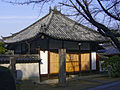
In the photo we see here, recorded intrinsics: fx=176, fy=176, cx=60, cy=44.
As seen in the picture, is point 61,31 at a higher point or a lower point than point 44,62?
higher

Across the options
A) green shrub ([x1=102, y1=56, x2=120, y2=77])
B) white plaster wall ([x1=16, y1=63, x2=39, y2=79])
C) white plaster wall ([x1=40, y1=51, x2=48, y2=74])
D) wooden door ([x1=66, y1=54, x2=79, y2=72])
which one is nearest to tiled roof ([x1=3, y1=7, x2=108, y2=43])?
white plaster wall ([x1=40, y1=51, x2=48, y2=74])

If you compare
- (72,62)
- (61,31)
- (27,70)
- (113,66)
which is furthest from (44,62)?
(113,66)

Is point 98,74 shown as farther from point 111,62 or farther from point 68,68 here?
point 68,68

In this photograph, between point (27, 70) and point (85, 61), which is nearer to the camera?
point (27, 70)

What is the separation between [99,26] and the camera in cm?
536

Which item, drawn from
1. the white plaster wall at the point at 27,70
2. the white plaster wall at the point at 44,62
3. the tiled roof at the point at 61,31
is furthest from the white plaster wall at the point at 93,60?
the white plaster wall at the point at 27,70

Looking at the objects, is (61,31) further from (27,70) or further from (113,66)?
(113,66)

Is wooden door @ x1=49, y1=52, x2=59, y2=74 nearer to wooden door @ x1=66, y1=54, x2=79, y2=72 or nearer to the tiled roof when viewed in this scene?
wooden door @ x1=66, y1=54, x2=79, y2=72

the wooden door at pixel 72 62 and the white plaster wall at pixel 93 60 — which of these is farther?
the white plaster wall at pixel 93 60

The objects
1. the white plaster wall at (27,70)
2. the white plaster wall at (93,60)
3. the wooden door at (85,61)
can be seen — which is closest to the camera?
the white plaster wall at (27,70)

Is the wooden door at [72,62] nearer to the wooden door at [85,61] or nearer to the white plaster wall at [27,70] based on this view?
the wooden door at [85,61]

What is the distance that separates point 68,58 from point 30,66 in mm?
3871

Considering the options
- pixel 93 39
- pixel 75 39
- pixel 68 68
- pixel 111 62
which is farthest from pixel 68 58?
pixel 111 62

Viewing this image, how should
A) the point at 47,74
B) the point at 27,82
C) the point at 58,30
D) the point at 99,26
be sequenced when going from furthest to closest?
the point at 58,30
the point at 47,74
the point at 27,82
the point at 99,26
